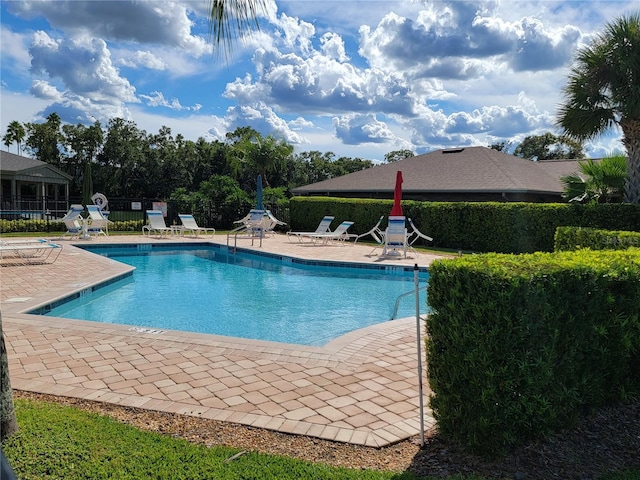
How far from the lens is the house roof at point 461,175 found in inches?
768

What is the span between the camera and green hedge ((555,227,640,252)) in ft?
26.0

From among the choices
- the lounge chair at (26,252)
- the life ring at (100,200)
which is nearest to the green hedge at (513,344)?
the lounge chair at (26,252)

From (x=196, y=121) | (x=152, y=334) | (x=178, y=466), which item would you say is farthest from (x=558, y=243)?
(x=196, y=121)

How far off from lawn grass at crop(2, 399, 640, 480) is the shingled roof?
17.3 m

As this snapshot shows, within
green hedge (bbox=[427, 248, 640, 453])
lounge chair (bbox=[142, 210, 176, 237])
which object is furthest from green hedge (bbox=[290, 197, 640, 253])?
green hedge (bbox=[427, 248, 640, 453])

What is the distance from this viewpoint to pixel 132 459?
2.99 meters

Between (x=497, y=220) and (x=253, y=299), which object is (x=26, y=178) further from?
(x=497, y=220)

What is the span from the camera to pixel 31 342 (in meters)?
5.57

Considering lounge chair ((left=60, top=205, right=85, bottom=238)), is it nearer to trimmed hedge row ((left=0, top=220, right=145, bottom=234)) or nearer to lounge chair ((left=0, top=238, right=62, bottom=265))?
trimmed hedge row ((left=0, top=220, right=145, bottom=234))

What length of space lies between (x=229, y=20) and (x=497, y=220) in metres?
14.2

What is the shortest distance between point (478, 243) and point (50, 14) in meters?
14.1

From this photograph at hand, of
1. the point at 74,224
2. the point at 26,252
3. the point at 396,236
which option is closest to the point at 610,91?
the point at 396,236

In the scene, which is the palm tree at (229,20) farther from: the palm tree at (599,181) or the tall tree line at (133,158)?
the tall tree line at (133,158)

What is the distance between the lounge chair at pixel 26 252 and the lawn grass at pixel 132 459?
9.62m
